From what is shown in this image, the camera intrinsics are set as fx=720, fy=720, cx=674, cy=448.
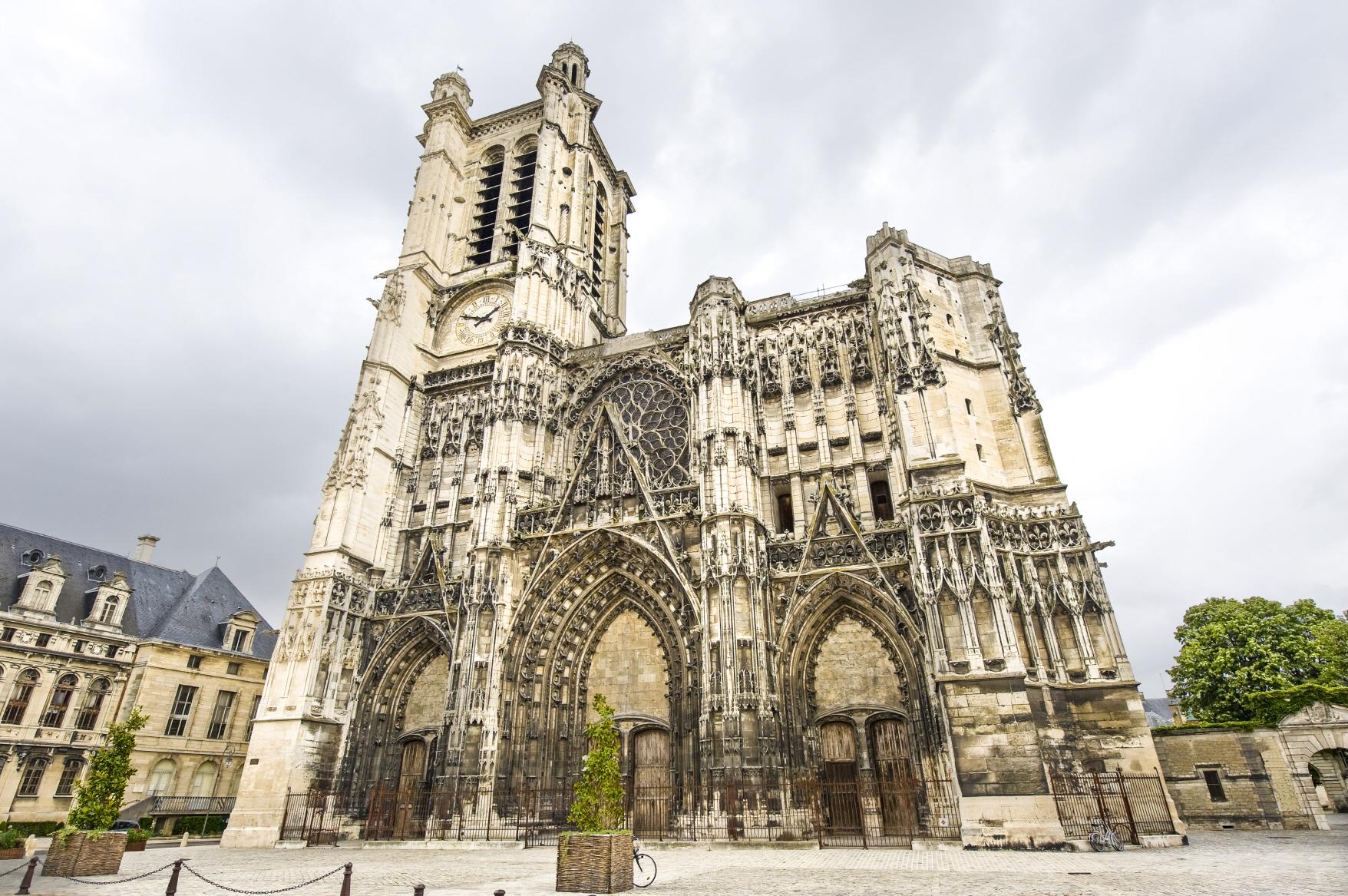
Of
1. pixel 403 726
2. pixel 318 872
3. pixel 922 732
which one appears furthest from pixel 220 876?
pixel 922 732

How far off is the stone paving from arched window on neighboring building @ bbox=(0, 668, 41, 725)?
41.9 ft

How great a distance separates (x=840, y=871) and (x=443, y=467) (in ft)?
57.3

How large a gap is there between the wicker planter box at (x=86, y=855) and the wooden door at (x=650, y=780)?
909 centimetres

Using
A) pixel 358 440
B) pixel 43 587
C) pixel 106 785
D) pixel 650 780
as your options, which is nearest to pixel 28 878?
pixel 106 785

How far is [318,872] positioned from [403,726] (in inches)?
347

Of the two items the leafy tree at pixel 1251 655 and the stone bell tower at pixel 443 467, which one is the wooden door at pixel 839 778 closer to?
the stone bell tower at pixel 443 467

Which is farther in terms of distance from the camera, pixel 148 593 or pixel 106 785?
pixel 148 593

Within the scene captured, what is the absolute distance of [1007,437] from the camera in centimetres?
1827

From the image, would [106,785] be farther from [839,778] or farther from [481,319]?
[481,319]

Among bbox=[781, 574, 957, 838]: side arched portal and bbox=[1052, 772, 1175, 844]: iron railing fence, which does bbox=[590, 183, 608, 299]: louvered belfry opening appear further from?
bbox=[1052, 772, 1175, 844]: iron railing fence

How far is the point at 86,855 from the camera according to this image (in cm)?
1055

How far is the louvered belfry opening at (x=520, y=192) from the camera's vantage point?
29.4 meters

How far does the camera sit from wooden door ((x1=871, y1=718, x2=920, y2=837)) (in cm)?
1438

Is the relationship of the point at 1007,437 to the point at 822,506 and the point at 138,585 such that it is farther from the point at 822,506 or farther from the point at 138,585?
the point at 138,585
